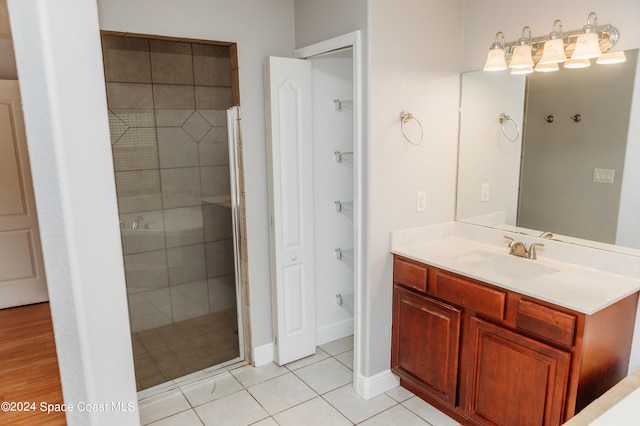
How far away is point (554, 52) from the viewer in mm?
2148

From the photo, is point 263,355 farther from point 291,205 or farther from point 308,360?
point 291,205

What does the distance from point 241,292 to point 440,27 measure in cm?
212

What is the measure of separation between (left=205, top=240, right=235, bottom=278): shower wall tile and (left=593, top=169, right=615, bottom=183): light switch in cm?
216

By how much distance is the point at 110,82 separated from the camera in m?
2.38

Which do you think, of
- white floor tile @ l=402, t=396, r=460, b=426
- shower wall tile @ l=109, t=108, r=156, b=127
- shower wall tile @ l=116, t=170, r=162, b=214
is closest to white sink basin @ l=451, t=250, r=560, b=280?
white floor tile @ l=402, t=396, r=460, b=426

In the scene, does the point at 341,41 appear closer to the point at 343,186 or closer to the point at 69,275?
the point at 343,186

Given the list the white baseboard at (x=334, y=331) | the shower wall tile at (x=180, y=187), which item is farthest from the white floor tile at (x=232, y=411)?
the shower wall tile at (x=180, y=187)

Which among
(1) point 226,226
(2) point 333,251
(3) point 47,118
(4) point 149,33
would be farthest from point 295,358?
(3) point 47,118

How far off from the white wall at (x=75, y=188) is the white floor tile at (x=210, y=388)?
166 centimetres

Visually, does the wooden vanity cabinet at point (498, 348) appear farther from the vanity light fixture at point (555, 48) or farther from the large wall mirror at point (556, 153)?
the vanity light fixture at point (555, 48)

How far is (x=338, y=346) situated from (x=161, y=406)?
52.6 inches

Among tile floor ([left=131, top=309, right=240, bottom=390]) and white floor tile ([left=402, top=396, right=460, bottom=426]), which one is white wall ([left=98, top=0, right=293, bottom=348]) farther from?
white floor tile ([left=402, top=396, right=460, bottom=426])

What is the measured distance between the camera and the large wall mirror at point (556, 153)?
2.08 meters

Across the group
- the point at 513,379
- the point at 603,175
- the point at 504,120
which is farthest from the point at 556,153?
the point at 513,379
